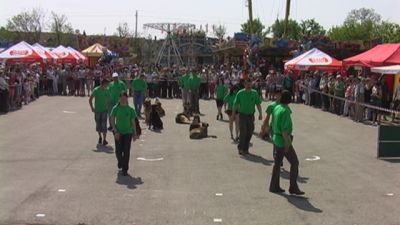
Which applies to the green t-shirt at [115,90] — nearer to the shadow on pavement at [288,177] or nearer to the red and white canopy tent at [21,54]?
the shadow on pavement at [288,177]

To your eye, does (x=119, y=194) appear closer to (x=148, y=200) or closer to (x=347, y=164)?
(x=148, y=200)

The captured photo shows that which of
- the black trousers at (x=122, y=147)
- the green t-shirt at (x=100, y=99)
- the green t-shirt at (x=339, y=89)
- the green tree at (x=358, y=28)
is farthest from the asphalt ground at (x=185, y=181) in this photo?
the green tree at (x=358, y=28)

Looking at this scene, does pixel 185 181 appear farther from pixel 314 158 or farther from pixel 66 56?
pixel 66 56

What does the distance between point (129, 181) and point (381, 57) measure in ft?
51.1

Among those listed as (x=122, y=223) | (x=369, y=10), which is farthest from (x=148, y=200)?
(x=369, y=10)

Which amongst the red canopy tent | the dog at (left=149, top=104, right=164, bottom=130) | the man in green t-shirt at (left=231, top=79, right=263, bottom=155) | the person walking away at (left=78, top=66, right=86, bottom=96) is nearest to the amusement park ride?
the person walking away at (left=78, top=66, right=86, bottom=96)

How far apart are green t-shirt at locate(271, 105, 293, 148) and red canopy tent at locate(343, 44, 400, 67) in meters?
14.1

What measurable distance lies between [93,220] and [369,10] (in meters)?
116

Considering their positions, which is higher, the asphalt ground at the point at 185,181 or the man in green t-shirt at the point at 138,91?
the man in green t-shirt at the point at 138,91

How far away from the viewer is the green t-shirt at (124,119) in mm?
10734

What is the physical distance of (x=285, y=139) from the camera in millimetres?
8852

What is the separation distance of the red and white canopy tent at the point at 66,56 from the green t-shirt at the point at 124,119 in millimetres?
27884

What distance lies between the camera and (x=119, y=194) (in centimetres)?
902

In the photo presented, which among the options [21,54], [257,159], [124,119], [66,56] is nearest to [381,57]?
[257,159]
